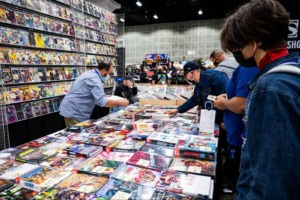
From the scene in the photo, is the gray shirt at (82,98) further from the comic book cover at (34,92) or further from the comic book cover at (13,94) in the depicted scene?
the comic book cover at (34,92)

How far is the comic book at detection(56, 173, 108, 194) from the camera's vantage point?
3.77 feet

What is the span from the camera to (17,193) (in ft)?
3.69

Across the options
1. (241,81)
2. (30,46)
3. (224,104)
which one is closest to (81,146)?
(224,104)

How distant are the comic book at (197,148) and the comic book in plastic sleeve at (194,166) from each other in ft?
0.14

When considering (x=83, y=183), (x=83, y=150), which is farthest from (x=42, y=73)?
(x=83, y=183)

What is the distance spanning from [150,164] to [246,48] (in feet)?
3.16

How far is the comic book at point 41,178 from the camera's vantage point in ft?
3.87

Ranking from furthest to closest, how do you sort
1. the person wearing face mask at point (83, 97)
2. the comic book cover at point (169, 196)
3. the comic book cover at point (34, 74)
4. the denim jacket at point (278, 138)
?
the comic book cover at point (34, 74), the person wearing face mask at point (83, 97), the comic book cover at point (169, 196), the denim jacket at point (278, 138)

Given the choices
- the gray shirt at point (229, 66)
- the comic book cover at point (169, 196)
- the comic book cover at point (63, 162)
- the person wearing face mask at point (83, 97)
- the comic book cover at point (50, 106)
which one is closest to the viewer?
the comic book cover at point (169, 196)

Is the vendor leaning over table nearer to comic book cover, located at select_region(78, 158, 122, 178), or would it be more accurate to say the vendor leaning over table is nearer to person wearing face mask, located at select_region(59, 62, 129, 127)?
person wearing face mask, located at select_region(59, 62, 129, 127)

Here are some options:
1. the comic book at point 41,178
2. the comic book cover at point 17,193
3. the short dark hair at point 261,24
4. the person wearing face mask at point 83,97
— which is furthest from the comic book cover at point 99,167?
the person wearing face mask at point 83,97

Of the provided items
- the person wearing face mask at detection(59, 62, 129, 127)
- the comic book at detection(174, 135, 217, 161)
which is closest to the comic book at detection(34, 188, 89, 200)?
the comic book at detection(174, 135, 217, 161)

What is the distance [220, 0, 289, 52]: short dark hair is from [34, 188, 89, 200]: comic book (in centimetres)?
102

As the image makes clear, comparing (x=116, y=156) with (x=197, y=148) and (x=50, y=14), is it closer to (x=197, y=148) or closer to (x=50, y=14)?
(x=197, y=148)
